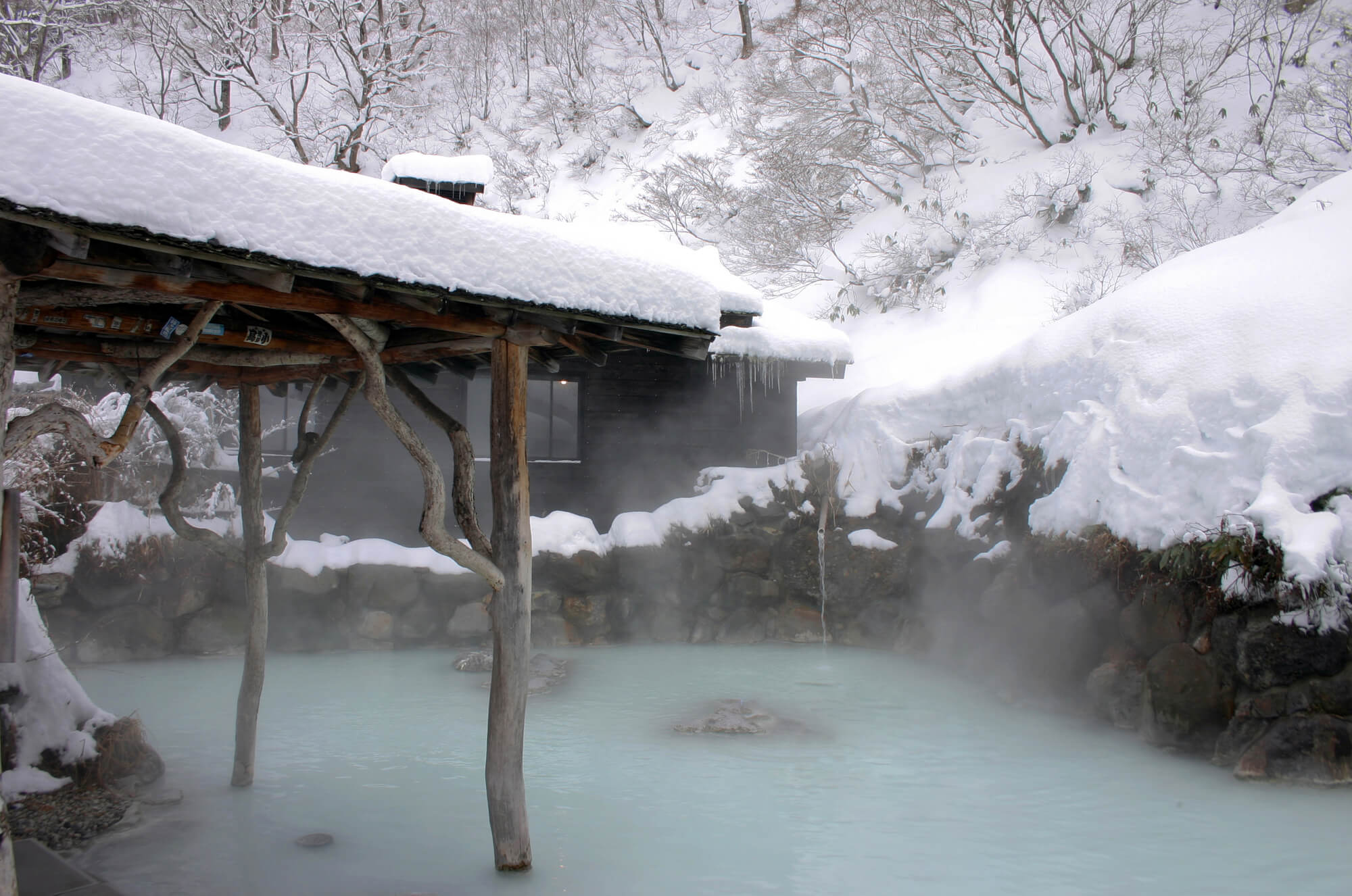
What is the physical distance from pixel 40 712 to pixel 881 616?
25.5ft

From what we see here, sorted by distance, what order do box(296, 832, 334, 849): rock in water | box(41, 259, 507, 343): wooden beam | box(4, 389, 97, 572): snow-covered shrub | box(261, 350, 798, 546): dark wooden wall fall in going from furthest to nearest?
box(261, 350, 798, 546): dark wooden wall → box(4, 389, 97, 572): snow-covered shrub → box(296, 832, 334, 849): rock in water → box(41, 259, 507, 343): wooden beam

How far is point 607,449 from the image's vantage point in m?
11.7

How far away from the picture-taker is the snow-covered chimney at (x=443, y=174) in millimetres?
10734

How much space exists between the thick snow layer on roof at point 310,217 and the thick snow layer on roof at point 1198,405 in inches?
189

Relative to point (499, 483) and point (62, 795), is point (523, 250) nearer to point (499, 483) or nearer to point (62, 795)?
point (499, 483)

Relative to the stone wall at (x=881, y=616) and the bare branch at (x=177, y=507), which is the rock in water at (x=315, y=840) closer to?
the bare branch at (x=177, y=507)

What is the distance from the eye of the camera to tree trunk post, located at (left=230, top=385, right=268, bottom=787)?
15.8ft

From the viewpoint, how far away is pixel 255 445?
16.3 feet

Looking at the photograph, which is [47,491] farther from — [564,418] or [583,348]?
[564,418]

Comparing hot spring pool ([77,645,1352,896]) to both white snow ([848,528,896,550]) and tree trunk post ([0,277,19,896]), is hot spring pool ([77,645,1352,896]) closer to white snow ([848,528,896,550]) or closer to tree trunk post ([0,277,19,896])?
tree trunk post ([0,277,19,896])

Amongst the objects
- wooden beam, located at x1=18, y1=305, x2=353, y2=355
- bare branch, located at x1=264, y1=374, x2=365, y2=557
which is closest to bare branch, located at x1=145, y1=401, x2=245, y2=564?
bare branch, located at x1=264, y1=374, x2=365, y2=557

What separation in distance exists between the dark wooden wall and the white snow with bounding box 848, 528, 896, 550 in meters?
2.83

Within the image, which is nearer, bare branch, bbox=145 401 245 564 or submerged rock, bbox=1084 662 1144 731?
bare branch, bbox=145 401 245 564

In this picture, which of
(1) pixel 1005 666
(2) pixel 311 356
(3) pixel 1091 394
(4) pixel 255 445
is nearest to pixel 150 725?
(4) pixel 255 445
